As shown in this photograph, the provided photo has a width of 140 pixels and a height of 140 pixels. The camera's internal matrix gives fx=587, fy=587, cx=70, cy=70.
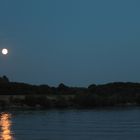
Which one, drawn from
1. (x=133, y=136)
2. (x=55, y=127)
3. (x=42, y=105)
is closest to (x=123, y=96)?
(x=42, y=105)

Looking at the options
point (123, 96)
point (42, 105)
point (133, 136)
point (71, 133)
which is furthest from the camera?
point (123, 96)

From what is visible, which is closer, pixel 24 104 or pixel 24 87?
pixel 24 104

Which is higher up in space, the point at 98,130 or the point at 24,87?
the point at 24,87

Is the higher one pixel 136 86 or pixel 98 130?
pixel 136 86

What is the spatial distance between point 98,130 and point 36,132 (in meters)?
5.90

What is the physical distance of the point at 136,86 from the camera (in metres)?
162

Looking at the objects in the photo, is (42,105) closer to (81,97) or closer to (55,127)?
(81,97)

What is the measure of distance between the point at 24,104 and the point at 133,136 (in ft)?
243

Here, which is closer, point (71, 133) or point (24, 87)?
point (71, 133)

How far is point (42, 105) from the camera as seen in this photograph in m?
121

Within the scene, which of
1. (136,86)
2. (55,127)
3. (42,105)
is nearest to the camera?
(55,127)

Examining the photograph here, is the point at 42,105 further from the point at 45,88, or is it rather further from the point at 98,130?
the point at 98,130

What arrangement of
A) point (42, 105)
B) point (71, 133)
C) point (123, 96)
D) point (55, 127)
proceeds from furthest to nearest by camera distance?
point (123, 96) → point (42, 105) → point (55, 127) → point (71, 133)

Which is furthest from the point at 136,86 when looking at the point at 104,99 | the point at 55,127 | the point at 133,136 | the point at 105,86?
the point at 133,136
